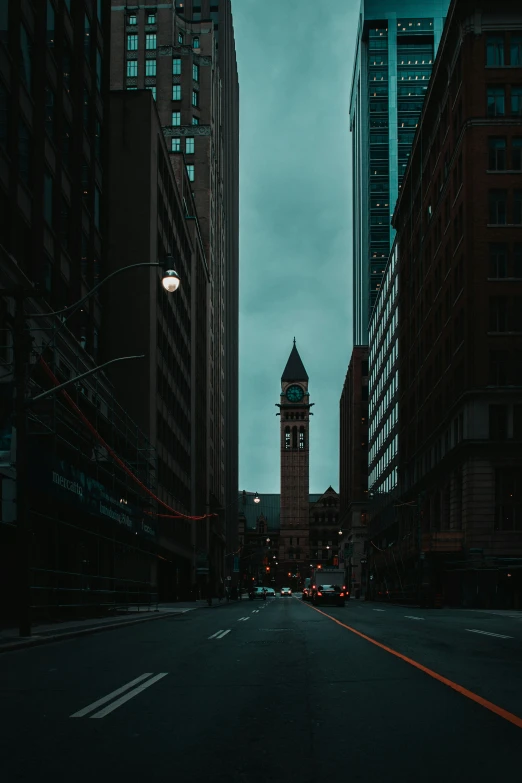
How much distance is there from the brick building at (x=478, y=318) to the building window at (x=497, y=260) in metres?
0.08

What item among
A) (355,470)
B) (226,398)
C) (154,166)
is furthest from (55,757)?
(355,470)

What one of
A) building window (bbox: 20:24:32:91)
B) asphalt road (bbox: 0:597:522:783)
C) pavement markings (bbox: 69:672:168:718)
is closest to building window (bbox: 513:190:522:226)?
building window (bbox: 20:24:32:91)

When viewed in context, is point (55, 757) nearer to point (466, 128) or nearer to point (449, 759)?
point (449, 759)

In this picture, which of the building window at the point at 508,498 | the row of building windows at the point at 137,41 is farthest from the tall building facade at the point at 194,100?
the building window at the point at 508,498

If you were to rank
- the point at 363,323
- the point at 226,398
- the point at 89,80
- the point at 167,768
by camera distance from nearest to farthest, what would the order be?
the point at 167,768 < the point at 89,80 < the point at 226,398 < the point at 363,323

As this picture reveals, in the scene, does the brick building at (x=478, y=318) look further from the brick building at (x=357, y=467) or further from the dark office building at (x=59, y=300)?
the brick building at (x=357, y=467)

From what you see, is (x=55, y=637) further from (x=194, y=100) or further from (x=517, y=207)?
(x=194, y=100)

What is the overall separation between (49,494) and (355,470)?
12356cm

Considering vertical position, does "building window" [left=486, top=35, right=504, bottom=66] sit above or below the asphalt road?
above

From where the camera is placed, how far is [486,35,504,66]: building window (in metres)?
64.5

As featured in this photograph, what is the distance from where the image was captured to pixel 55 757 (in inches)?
287

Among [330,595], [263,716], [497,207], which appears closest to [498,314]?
[497,207]

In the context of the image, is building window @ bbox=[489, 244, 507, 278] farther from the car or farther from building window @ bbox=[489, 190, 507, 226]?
the car

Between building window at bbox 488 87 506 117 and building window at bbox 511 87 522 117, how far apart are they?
60 centimetres
